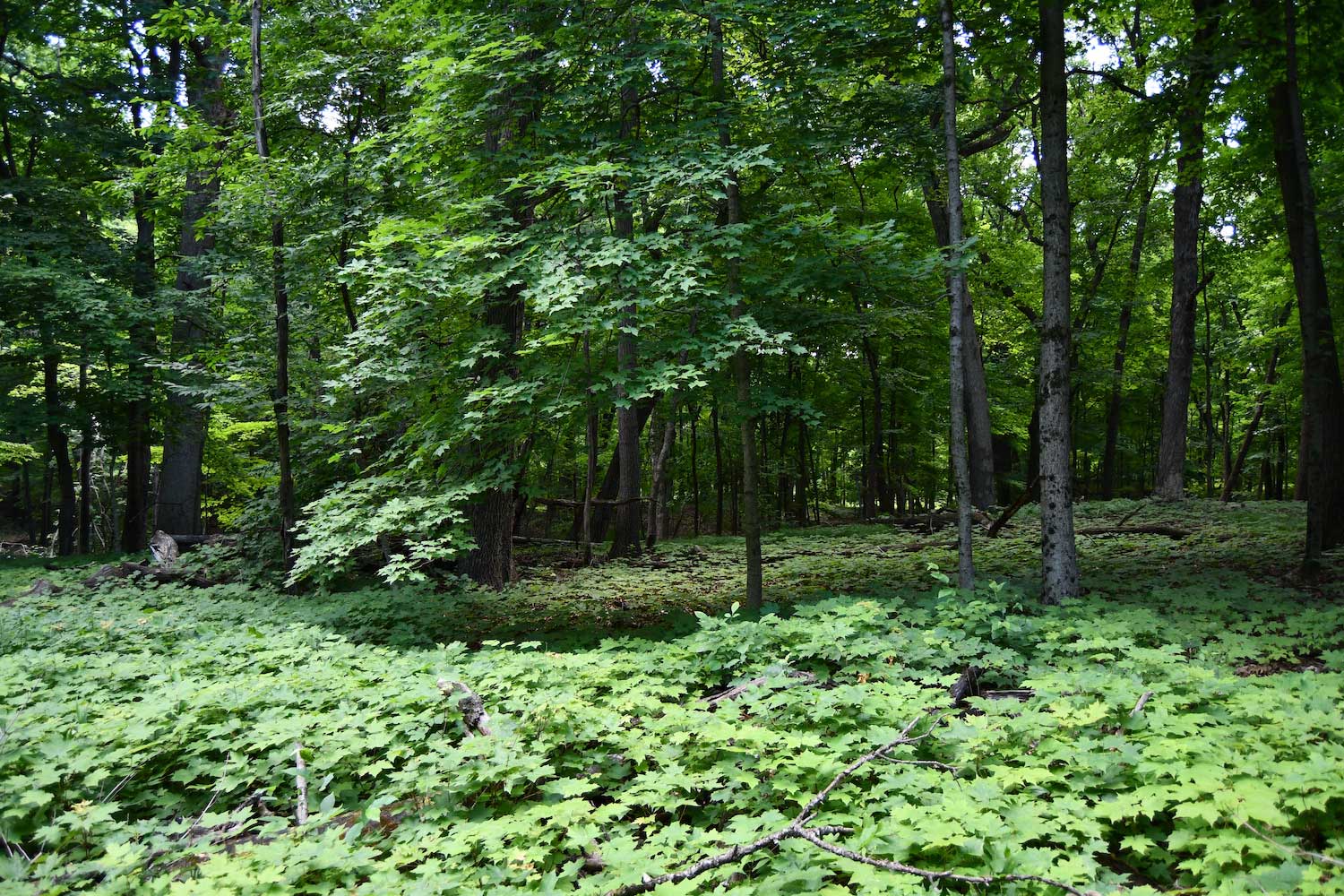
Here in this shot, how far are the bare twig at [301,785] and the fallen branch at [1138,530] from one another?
12331 millimetres

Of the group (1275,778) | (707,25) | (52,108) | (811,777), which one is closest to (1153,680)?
(1275,778)

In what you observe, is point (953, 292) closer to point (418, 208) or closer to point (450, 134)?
point (450, 134)

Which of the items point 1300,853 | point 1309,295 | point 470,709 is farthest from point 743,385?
point 1309,295

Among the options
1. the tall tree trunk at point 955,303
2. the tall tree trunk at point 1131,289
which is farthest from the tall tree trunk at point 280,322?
the tall tree trunk at point 1131,289

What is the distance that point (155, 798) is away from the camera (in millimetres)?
3416

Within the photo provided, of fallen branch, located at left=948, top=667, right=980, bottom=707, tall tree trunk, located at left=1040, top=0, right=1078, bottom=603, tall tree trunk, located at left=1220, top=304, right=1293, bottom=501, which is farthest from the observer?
tall tree trunk, located at left=1220, top=304, right=1293, bottom=501

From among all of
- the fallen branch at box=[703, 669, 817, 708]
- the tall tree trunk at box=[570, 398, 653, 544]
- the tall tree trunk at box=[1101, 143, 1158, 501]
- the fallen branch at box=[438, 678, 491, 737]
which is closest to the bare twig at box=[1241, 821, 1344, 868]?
the fallen branch at box=[703, 669, 817, 708]

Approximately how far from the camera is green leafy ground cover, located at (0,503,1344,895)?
2.57 meters

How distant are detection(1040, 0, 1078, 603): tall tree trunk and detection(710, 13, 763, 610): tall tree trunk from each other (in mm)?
2835

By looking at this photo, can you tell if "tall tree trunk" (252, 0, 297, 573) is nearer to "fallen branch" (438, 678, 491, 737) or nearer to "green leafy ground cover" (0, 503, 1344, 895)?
"green leafy ground cover" (0, 503, 1344, 895)

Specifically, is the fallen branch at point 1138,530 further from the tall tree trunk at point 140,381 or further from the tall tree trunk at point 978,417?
the tall tree trunk at point 140,381

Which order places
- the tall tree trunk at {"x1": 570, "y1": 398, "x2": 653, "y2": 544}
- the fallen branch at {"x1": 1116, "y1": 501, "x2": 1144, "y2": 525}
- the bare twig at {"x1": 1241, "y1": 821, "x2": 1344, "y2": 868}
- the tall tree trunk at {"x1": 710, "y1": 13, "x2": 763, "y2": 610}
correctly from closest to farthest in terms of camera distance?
the bare twig at {"x1": 1241, "y1": 821, "x2": 1344, "y2": 868}, the tall tree trunk at {"x1": 710, "y1": 13, "x2": 763, "y2": 610}, the fallen branch at {"x1": 1116, "y1": 501, "x2": 1144, "y2": 525}, the tall tree trunk at {"x1": 570, "y1": 398, "x2": 653, "y2": 544}

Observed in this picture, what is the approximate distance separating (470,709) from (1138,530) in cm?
1204

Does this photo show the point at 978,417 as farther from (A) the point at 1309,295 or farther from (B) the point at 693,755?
(B) the point at 693,755
